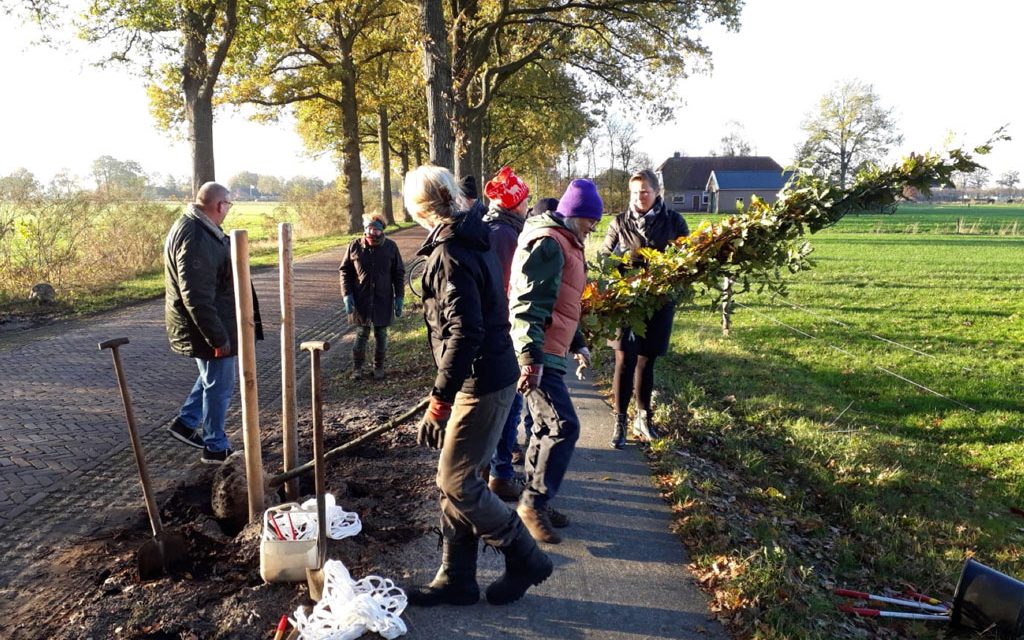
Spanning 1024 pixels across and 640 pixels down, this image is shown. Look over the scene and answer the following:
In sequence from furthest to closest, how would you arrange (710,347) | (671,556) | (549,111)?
(549,111) → (710,347) → (671,556)

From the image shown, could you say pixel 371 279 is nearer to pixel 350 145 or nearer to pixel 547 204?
pixel 547 204

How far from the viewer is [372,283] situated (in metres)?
7.48

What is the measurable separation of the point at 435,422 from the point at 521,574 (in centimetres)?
90

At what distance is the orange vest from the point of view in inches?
153

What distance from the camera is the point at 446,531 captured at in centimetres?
322

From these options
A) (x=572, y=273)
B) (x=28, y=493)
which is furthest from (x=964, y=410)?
(x=28, y=493)

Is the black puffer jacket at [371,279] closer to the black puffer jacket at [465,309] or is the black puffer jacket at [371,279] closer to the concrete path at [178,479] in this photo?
the concrete path at [178,479]

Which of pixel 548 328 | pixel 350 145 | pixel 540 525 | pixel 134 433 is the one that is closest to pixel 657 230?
pixel 548 328

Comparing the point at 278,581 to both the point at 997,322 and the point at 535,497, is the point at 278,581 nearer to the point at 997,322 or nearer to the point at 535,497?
the point at 535,497

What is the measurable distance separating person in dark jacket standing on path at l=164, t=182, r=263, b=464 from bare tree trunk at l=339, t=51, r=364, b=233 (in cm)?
2244

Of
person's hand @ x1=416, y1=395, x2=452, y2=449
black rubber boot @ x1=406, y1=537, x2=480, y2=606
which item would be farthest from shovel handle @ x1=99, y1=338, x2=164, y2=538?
person's hand @ x1=416, y1=395, x2=452, y2=449

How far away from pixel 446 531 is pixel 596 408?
11.2ft

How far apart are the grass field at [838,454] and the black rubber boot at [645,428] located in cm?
18

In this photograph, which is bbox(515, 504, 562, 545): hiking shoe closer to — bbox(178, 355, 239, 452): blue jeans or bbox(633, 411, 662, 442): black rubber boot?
bbox(633, 411, 662, 442): black rubber boot
